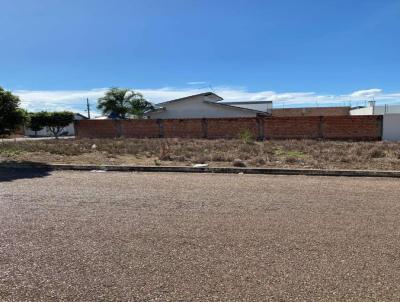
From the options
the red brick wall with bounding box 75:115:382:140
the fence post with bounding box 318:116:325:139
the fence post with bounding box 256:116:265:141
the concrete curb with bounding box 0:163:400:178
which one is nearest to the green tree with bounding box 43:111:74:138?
the red brick wall with bounding box 75:115:382:140

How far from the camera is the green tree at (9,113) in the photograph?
1247 cm

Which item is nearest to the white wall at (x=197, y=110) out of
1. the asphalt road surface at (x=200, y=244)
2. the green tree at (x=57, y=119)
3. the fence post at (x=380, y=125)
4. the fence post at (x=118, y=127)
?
the fence post at (x=118, y=127)

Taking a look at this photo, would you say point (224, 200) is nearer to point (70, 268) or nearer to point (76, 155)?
point (70, 268)

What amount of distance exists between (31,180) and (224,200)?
214 inches

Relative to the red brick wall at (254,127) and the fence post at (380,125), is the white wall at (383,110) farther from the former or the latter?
the red brick wall at (254,127)

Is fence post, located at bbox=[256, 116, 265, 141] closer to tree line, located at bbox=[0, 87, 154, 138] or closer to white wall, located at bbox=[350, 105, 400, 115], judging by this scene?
tree line, located at bbox=[0, 87, 154, 138]

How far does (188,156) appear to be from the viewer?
14312 millimetres

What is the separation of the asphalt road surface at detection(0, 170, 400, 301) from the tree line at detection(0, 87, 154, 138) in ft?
20.9

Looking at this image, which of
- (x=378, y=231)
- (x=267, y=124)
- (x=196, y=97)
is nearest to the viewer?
(x=378, y=231)

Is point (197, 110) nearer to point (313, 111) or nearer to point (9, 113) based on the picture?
point (9, 113)

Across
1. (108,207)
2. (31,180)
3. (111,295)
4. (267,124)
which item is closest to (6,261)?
(111,295)

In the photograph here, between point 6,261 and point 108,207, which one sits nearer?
point 6,261

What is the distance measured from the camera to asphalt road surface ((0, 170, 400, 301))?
10.5ft

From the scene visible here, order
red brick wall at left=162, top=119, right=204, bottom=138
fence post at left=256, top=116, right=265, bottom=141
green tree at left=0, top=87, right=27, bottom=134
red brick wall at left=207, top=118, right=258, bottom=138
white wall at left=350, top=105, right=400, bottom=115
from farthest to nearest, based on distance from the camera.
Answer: white wall at left=350, top=105, right=400, bottom=115 → red brick wall at left=162, top=119, right=204, bottom=138 → red brick wall at left=207, top=118, right=258, bottom=138 → fence post at left=256, top=116, right=265, bottom=141 → green tree at left=0, top=87, right=27, bottom=134
